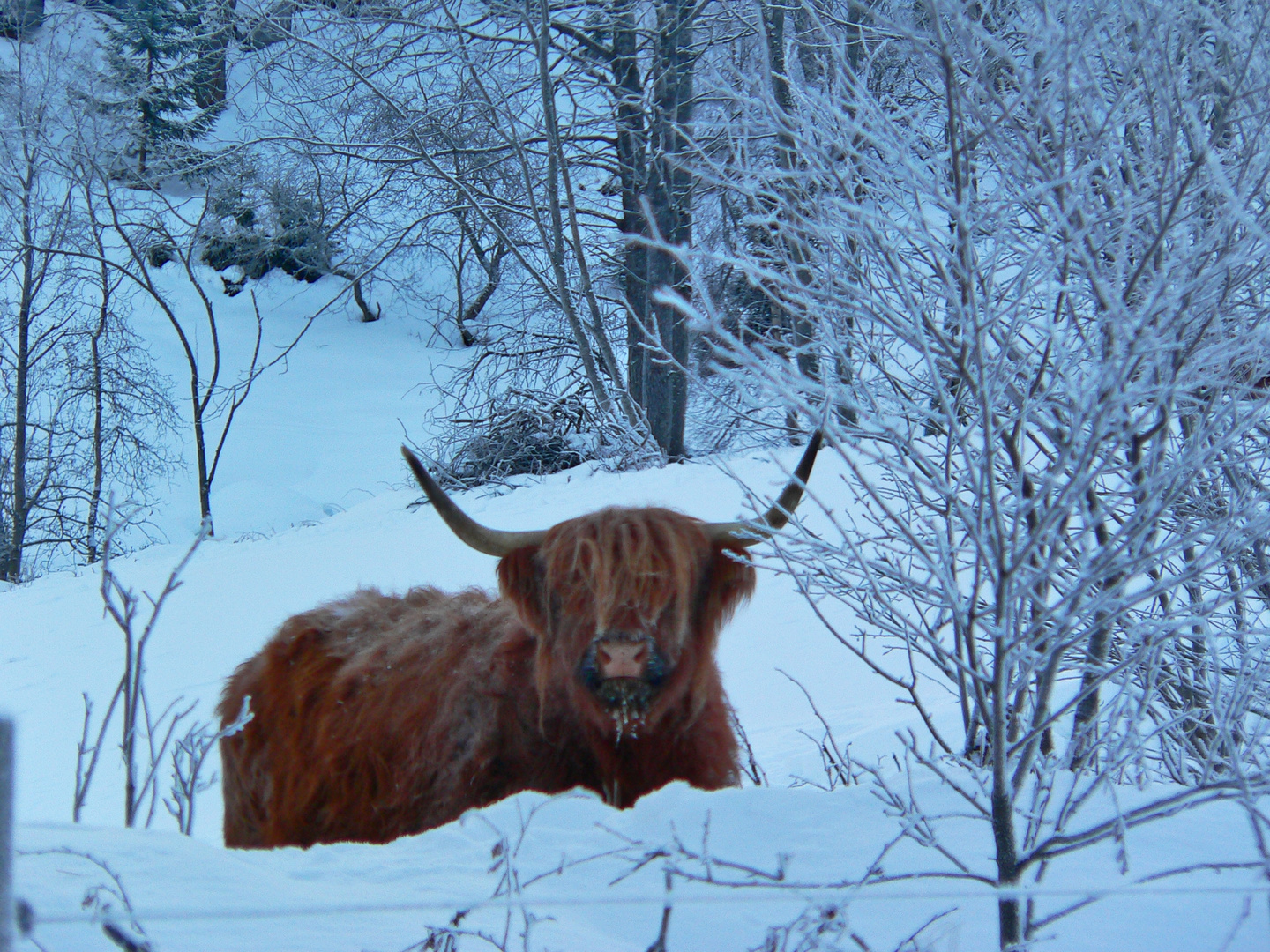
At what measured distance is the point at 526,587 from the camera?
3422mm

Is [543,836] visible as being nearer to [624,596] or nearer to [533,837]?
[533,837]

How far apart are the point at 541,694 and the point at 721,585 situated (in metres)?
0.74

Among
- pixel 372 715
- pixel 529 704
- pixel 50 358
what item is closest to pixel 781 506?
pixel 529 704

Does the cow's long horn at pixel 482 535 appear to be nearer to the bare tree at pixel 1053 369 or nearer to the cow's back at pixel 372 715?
the cow's back at pixel 372 715

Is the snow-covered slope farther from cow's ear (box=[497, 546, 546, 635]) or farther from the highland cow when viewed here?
cow's ear (box=[497, 546, 546, 635])

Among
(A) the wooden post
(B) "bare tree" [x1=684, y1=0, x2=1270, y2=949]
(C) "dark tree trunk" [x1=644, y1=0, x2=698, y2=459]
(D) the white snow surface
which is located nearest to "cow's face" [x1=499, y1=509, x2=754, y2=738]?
(D) the white snow surface

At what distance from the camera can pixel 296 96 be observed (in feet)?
42.7

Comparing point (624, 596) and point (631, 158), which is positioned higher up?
point (631, 158)

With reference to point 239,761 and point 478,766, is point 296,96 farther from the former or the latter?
point 478,766

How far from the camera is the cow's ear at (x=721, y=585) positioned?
135 inches

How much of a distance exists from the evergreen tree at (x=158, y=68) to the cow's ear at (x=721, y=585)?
22.3 m

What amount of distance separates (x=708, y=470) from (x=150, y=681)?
540 cm

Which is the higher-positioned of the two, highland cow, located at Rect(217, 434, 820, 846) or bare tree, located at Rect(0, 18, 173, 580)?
bare tree, located at Rect(0, 18, 173, 580)

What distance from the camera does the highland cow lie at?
10.2 ft
